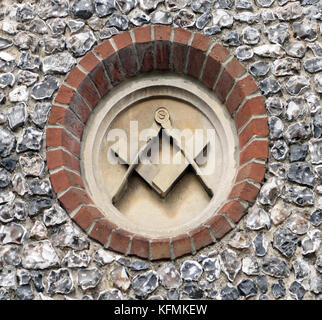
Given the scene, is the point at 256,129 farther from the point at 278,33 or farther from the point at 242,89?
the point at 278,33

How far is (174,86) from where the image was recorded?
16.0 ft

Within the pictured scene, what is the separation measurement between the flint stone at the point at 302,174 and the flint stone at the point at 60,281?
1486mm

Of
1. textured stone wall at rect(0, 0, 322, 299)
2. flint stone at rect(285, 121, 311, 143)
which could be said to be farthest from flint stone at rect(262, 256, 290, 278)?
flint stone at rect(285, 121, 311, 143)

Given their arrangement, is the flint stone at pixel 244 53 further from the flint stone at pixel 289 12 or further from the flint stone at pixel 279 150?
the flint stone at pixel 279 150

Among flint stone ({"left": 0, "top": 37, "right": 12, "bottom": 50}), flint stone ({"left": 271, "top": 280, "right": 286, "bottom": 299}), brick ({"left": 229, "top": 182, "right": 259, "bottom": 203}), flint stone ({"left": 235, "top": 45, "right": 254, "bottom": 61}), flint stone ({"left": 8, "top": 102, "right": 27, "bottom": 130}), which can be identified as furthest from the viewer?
flint stone ({"left": 0, "top": 37, "right": 12, "bottom": 50})

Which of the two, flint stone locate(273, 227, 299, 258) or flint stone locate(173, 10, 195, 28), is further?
flint stone locate(173, 10, 195, 28)

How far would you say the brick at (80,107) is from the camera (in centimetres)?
461

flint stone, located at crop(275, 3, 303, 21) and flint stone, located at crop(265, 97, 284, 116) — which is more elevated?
flint stone, located at crop(275, 3, 303, 21)

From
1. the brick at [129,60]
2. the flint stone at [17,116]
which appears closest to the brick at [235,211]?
the brick at [129,60]

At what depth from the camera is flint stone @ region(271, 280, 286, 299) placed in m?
4.10

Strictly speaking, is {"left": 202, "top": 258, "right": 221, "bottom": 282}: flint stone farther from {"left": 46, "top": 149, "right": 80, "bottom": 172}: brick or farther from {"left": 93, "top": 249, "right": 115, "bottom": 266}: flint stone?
{"left": 46, "top": 149, "right": 80, "bottom": 172}: brick

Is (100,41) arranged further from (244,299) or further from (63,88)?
(244,299)

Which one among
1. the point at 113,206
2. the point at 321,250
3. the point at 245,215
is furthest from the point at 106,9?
the point at 321,250

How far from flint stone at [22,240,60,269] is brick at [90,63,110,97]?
1136mm
